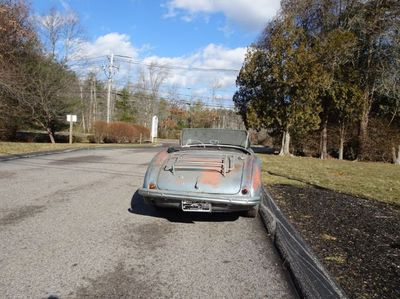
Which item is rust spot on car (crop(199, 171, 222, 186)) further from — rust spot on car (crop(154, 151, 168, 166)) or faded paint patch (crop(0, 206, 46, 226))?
faded paint patch (crop(0, 206, 46, 226))

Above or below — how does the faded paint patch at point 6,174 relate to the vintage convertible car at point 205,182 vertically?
below

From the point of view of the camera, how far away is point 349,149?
25.6 m

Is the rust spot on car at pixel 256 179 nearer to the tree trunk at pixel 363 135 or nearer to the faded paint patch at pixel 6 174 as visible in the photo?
the faded paint patch at pixel 6 174

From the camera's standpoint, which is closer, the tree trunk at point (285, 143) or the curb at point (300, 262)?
the curb at point (300, 262)

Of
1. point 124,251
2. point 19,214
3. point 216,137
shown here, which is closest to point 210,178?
point 124,251

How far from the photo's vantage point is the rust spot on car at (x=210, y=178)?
556cm

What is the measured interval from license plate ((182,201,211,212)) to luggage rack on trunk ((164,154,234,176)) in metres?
0.54

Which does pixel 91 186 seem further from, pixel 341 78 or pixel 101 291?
pixel 341 78

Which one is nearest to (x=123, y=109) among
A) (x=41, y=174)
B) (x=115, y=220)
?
(x=41, y=174)

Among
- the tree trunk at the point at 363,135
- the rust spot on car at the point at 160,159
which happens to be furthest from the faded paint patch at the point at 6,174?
the tree trunk at the point at 363,135

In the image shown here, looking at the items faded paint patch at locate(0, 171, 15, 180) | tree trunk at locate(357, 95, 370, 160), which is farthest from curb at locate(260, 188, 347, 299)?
tree trunk at locate(357, 95, 370, 160)

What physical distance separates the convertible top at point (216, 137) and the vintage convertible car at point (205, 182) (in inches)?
34.4

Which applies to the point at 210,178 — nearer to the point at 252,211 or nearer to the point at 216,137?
the point at 252,211

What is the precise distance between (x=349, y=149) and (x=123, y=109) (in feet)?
182
